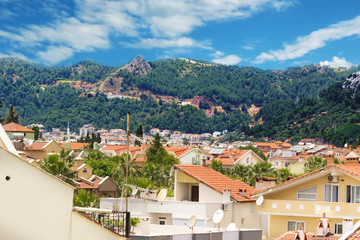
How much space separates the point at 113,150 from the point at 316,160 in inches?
3333

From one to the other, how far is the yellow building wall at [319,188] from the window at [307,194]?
149 mm

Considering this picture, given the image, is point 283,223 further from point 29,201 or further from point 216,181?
point 29,201

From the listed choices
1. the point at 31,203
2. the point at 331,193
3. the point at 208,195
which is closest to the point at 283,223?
the point at 331,193

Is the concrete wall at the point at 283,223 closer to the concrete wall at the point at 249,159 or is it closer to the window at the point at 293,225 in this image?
the window at the point at 293,225

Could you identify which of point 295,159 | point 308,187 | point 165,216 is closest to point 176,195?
point 165,216

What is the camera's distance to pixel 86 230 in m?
10.9

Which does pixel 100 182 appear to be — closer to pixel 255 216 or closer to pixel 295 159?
pixel 255 216

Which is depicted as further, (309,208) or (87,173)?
(87,173)

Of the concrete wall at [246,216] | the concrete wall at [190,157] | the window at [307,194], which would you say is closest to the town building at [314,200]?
the window at [307,194]

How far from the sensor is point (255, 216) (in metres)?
33.9

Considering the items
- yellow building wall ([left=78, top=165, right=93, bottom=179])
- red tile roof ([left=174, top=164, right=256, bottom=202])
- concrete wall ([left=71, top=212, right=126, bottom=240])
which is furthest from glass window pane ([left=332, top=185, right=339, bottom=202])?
yellow building wall ([left=78, top=165, right=93, bottom=179])

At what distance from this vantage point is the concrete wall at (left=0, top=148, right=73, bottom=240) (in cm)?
947

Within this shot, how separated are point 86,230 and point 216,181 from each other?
25.0 metres

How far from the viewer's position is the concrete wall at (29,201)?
31.1ft
